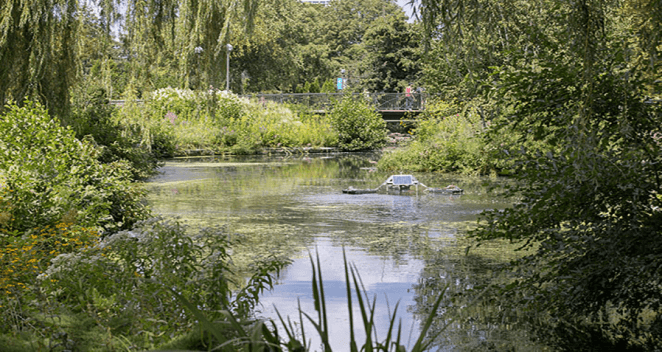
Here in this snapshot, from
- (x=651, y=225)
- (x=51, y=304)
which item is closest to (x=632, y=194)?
(x=651, y=225)

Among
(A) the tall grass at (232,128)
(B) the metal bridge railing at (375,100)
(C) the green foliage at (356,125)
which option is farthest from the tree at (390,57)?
(A) the tall grass at (232,128)

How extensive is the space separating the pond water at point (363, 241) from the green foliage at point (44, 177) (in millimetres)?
1049

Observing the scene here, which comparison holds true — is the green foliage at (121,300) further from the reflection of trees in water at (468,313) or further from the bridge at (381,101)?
the bridge at (381,101)

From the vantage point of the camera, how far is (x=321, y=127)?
3378 cm

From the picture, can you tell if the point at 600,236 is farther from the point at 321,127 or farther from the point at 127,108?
the point at 321,127

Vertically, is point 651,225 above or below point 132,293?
above

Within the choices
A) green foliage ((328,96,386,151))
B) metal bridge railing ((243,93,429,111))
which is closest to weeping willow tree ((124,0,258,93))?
green foliage ((328,96,386,151))

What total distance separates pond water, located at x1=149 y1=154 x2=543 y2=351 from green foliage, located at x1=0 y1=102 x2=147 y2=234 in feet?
3.44

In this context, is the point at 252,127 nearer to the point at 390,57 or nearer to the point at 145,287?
the point at 390,57

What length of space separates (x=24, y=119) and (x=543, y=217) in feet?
17.7

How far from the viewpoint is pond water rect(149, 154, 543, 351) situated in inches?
204

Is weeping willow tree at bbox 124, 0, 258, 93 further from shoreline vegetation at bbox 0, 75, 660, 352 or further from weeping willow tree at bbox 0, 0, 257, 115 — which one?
shoreline vegetation at bbox 0, 75, 660, 352

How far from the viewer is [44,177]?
23.3 feet

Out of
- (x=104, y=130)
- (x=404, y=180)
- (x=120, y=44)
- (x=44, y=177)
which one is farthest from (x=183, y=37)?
(x=404, y=180)
